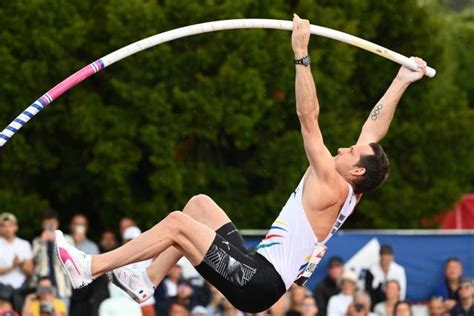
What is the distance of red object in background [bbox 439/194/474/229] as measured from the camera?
2233 cm

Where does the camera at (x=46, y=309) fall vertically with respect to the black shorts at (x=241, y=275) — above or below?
above

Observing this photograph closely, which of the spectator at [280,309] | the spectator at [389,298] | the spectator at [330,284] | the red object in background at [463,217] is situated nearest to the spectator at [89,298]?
the spectator at [280,309]

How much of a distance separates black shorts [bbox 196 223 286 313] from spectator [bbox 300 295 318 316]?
3.96 meters

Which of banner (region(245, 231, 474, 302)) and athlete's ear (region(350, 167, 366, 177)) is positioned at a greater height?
banner (region(245, 231, 474, 302))

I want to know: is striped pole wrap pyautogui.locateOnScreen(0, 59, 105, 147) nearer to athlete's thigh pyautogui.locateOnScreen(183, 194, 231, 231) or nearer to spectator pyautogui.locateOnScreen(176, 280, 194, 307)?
athlete's thigh pyautogui.locateOnScreen(183, 194, 231, 231)

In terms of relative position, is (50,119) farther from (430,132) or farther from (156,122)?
(430,132)

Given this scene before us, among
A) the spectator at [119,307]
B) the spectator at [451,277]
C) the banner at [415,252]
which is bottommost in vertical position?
the spectator at [119,307]

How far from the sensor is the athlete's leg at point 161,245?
32.9 feet

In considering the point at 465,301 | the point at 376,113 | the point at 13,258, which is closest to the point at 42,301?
the point at 13,258

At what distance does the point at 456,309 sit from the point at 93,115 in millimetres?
5365

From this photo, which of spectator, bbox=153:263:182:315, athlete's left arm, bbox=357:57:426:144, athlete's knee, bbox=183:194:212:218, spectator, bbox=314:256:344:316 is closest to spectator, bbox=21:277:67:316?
spectator, bbox=153:263:182:315

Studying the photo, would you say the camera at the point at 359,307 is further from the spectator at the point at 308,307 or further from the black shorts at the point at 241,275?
the black shorts at the point at 241,275

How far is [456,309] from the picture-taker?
50.1 feet

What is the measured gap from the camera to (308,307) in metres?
14.2
